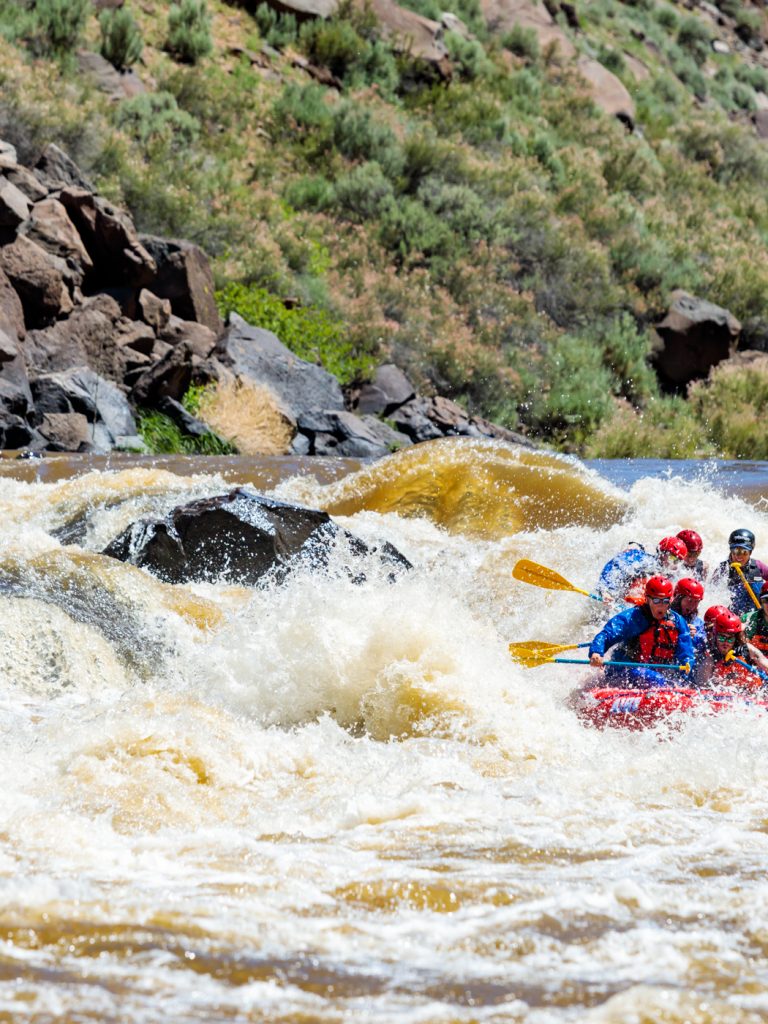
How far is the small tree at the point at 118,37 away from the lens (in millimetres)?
20141

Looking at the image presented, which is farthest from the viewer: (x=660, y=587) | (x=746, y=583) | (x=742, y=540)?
(x=742, y=540)

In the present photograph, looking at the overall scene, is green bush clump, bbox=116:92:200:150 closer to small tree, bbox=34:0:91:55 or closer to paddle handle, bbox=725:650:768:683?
small tree, bbox=34:0:91:55

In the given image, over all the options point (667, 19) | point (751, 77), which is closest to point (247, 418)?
point (667, 19)

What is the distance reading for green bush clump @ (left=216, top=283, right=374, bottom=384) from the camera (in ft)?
53.5

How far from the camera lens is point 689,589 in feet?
20.3

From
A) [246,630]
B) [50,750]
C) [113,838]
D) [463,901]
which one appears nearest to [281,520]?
[246,630]

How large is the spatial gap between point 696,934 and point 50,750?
249 centimetres

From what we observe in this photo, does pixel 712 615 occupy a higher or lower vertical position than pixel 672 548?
higher

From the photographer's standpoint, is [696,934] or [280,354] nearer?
[696,934]

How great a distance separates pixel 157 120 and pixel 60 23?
2373mm

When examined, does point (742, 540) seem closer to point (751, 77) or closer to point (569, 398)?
point (569, 398)

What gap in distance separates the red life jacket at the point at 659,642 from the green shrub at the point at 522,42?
2520 centimetres

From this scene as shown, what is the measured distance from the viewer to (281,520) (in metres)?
7.95

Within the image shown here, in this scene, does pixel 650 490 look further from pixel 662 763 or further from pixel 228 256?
pixel 228 256
